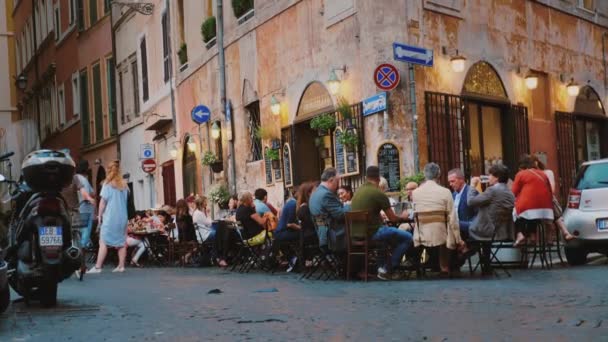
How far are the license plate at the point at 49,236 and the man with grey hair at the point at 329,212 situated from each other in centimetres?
428

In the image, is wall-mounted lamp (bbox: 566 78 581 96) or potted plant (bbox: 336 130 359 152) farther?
wall-mounted lamp (bbox: 566 78 581 96)

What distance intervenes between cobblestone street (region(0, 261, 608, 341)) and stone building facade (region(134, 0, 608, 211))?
582 cm

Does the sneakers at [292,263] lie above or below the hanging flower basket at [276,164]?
below

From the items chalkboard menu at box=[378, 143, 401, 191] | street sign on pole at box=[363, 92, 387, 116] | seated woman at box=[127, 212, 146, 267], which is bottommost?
seated woman at box=[127, 212, 146, 267]

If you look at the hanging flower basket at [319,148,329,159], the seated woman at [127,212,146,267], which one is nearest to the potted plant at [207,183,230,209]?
the seated woman at [127,212,146,267]

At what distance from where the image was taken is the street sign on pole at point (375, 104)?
1829cm

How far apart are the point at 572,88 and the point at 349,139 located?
661cm

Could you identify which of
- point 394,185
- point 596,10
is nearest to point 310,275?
point 394,185

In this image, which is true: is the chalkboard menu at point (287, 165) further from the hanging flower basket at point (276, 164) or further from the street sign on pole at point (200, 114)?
the street sign on pole at point (200, 114)

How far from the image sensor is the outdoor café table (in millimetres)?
20617

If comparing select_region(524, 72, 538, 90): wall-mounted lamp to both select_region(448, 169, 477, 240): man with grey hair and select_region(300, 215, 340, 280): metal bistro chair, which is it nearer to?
select_region(448, 169, 477, 240): man with grey hair

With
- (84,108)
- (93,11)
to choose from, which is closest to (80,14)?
(93,11)

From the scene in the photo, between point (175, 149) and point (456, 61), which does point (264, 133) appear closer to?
point (456, 61)

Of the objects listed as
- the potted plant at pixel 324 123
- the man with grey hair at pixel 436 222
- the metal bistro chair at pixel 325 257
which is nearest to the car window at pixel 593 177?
the man with grey hair at pixel 436 222
